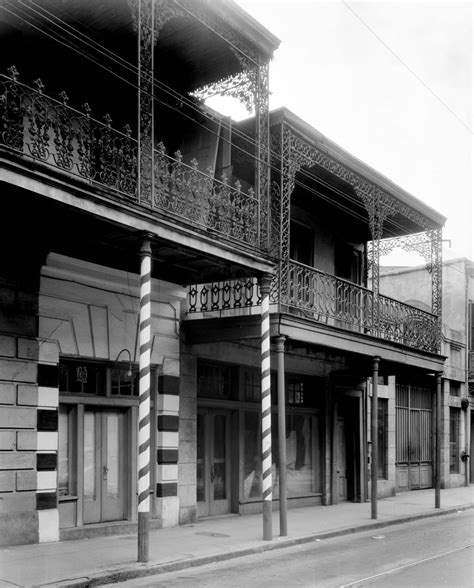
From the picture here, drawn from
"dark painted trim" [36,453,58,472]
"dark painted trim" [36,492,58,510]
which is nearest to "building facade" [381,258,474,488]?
"dark painted trim" [36,453,58,472]

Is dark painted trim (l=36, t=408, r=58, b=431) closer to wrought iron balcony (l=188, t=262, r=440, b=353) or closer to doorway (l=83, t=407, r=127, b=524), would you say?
doorway (l=83, t=407, r=127, b=524)

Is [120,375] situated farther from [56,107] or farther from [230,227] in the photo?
[56,107]

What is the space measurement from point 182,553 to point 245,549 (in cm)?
103

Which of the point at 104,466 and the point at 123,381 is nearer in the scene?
the point at 104,466

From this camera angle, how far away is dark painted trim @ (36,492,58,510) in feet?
35.8

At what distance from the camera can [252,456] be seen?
628 inches

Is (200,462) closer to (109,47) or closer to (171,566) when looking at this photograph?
(171,566)

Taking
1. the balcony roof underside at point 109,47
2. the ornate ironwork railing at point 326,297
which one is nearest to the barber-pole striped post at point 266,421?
the ornate ironwork railing at point 326,297

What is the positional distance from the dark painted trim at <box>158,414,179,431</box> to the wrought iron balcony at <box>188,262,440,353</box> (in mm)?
1978

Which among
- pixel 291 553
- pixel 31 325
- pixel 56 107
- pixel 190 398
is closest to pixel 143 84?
pixel 56 107

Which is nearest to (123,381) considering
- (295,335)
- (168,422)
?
(168,422)

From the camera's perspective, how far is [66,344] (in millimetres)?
11711

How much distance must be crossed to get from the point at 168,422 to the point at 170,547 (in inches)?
117

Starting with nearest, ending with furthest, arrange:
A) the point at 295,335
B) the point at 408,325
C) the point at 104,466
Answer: the point at 104,466, the point at 295,335, the point at 408,325
